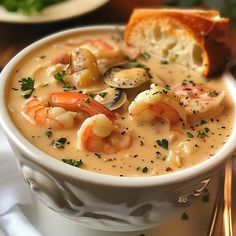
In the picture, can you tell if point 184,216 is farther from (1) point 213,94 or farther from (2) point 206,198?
(1) point 213,94

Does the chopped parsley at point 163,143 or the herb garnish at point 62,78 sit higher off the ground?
the herb garnish at point 62,78

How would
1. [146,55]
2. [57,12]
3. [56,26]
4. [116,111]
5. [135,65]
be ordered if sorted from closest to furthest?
[116,111] → [135,65] → [146,55] → [57,12] → [56,26]

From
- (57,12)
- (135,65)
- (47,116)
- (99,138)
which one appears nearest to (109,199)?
(99,138)

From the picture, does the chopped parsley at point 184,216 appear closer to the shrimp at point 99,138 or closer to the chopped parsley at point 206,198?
the chopped parsley at point 206,198

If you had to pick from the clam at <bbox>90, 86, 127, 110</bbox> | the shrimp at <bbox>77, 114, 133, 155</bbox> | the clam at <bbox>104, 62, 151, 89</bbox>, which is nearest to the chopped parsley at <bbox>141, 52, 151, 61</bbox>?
the clam at <bbox>104, 62, 151, 89</bbox>

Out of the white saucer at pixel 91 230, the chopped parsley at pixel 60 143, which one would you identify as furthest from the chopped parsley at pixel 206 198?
the chopped parsley at pixel 60 143

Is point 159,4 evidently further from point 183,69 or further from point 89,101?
point 89,101
